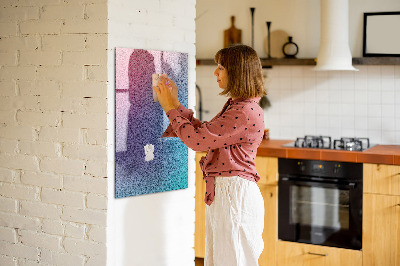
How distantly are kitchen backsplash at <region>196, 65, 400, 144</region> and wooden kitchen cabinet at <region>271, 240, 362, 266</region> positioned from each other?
37.9 inches

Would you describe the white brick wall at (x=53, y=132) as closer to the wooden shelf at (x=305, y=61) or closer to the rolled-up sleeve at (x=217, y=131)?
the rolled-up sleeve at (x=217, y=131)

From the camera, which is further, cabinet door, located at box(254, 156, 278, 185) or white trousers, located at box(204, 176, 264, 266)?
cabinet door, located at box(254, 156, 278, 185)

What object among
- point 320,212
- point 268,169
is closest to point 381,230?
point 320,212

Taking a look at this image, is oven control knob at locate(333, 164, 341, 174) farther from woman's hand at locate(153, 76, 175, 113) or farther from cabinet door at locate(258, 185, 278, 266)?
woman's hand at locate(153, 76, 175, 113)

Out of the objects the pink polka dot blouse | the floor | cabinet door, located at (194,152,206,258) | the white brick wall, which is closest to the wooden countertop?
cabinet door, located at (194,152,206,258)

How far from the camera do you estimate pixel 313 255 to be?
4172 mm

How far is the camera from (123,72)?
2.81 meters

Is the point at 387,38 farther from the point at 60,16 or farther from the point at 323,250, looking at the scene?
the point at 60,16

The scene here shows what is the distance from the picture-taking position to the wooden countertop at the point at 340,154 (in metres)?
3.86

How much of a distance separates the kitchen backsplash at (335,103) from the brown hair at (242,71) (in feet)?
6.91

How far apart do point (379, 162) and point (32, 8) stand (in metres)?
2.37

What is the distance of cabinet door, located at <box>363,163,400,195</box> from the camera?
3838 mm

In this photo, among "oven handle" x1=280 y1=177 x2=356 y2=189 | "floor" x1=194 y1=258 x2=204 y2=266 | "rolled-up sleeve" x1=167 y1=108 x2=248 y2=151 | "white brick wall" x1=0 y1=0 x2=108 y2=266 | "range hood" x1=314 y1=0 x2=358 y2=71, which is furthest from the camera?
"floor" x1=194 y1=258 x2=204 y2=266

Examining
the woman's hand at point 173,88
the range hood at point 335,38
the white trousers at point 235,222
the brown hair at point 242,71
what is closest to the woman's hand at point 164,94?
the woman's hand at point 173,88
